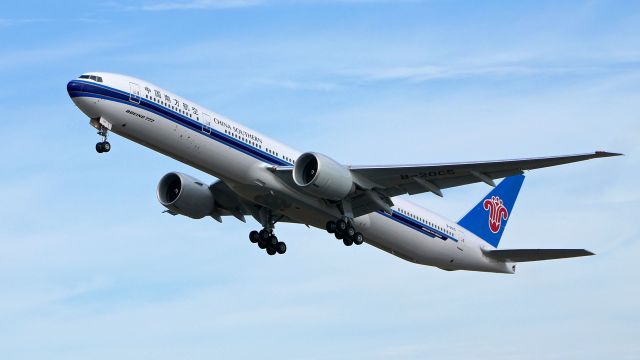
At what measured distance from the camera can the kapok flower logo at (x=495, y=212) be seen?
5184cm

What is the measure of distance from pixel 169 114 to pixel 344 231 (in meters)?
8.06

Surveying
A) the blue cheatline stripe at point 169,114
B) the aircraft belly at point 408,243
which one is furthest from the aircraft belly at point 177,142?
the aircraft belly at point 408,243

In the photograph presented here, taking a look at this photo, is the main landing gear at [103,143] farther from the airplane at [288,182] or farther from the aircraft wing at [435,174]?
the aircraft wing at [435,174]

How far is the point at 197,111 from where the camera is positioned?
40344 mm

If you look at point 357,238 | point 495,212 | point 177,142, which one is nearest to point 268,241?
point 357,238

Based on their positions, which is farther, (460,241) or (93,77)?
(460,241)

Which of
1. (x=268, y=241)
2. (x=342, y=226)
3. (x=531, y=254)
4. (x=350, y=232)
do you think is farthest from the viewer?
(x=531, y=254)

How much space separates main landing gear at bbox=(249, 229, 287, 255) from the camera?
4669 centimetres

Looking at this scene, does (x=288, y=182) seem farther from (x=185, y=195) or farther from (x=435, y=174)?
(x=185, y=195)

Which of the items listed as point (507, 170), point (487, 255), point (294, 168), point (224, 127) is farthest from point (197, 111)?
point (487, 255)

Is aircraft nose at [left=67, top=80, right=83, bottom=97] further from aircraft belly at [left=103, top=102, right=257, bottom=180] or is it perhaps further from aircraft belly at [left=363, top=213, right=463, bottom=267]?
aircraft belly at [left=363, top=213, right=463, bottom=267]

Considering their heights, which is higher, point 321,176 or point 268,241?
point 321,176

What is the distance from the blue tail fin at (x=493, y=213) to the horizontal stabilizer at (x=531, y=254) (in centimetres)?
130

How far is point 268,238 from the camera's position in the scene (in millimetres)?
46688
